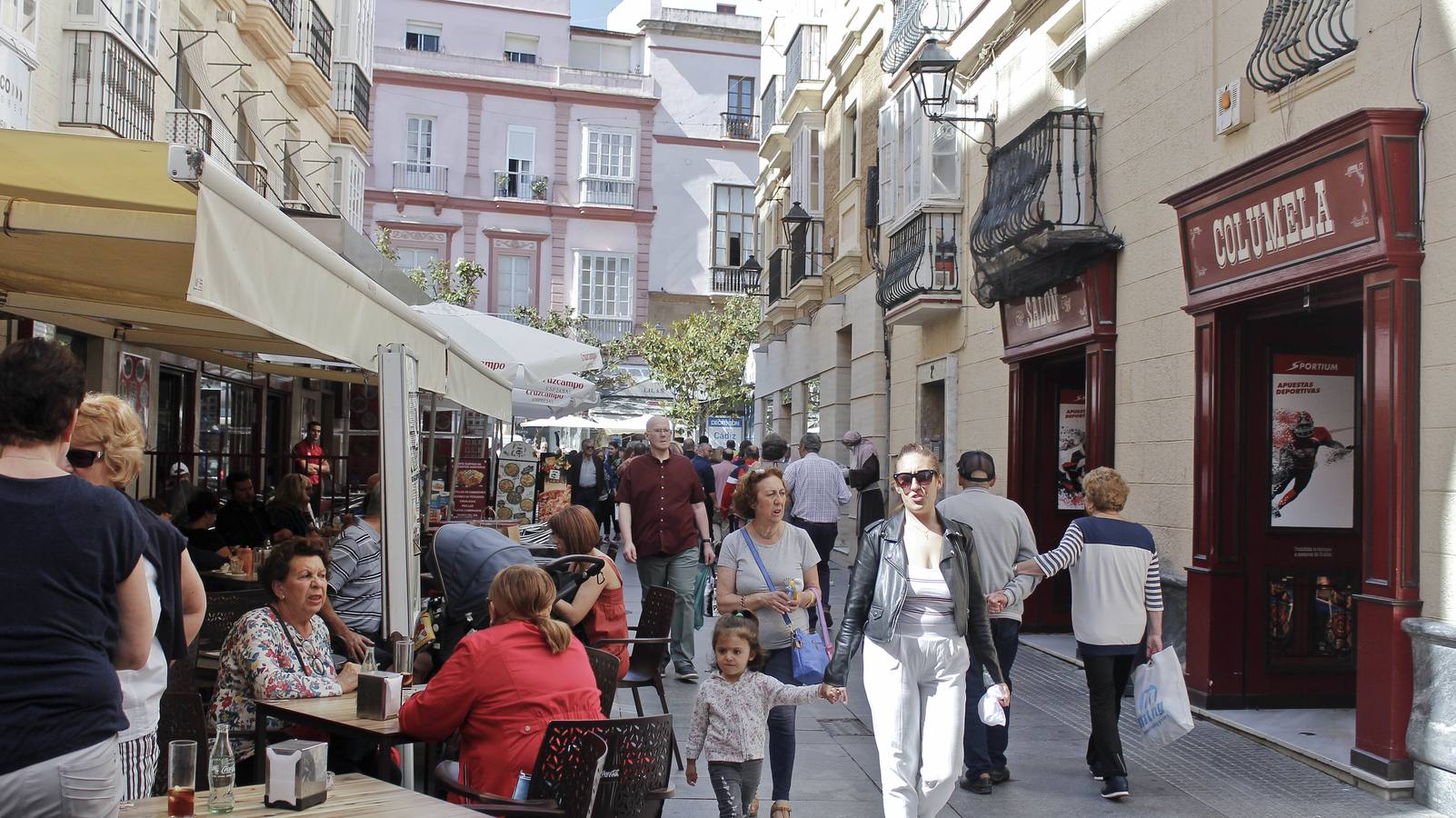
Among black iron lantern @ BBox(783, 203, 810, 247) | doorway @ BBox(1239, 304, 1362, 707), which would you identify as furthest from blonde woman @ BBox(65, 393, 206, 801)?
black iron lantern @ BBox(783, 203, 810, 247)

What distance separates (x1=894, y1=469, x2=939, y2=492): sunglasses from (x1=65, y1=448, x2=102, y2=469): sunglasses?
10.5ft

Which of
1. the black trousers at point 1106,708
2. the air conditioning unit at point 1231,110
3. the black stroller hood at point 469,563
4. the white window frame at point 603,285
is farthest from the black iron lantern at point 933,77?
the white window frame at point 603,285

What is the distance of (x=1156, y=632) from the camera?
263 inches

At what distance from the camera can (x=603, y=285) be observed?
4278cm

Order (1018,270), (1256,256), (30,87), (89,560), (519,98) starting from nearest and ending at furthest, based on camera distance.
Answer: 1. (89,560)
2. (1256,256)
3. (30,87)
4. (1018,270)
5. (519,98)

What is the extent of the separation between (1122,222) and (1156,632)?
4574 millimetres

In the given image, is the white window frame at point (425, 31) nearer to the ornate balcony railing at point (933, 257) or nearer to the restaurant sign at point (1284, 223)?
the ornate balcony railing at point (933, 257)

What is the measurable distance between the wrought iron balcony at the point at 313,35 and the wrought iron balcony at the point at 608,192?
21641 mm

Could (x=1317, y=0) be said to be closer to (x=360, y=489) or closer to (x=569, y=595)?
(x=569, y=595)

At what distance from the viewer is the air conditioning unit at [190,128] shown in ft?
42.1

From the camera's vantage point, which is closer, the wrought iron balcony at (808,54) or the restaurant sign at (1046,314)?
the restaurant sign at (1046,314)

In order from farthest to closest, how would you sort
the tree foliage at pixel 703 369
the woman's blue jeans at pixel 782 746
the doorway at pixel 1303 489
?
the tree foliage at pixel 703 369 → the doorway at pixel 1303 489 → the woman's blue jeans at pixel 782 746

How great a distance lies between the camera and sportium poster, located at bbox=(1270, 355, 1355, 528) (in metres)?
8.70

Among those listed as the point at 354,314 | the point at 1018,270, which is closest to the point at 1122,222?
the point at 1018,270
